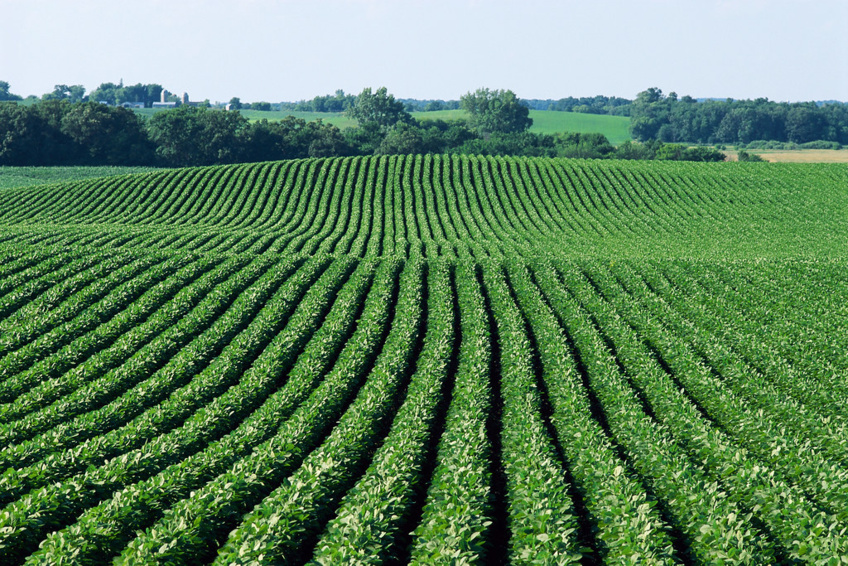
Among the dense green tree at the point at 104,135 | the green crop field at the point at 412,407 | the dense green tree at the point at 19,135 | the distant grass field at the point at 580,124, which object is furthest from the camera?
the distant grass field at the point at 580,124

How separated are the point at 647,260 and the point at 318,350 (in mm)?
21359

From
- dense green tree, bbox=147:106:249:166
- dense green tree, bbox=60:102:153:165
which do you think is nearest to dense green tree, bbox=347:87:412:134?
dense green tree, bbox=147:106:249:166

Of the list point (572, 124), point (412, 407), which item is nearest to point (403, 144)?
point (572, 124)

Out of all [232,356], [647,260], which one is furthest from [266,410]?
[647,260]

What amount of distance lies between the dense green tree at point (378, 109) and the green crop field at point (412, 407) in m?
120

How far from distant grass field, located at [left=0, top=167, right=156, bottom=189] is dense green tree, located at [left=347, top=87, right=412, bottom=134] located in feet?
243

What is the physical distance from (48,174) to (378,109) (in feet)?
285

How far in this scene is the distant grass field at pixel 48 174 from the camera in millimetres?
76188

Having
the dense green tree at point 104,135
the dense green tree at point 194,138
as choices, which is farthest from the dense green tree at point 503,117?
the dense green tree at point 104,135

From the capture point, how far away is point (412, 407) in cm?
1491

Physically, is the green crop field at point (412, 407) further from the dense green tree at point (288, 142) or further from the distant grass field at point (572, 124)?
the distant grass field at point (572, 124)

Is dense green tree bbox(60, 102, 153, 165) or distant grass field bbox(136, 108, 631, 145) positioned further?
distant grass field bbox(136, 108, 631, 145)

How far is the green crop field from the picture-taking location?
381 inches

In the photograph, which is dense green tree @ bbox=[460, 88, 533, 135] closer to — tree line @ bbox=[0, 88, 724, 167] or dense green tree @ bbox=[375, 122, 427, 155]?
tree line @ bbox=[0, 88, 724, 167]
